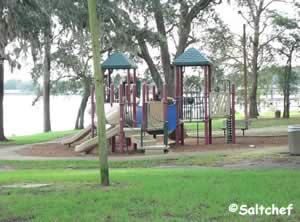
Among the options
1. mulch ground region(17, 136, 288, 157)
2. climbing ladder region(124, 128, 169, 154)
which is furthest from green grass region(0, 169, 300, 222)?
mulch ground region(17, 136, 288, 157)

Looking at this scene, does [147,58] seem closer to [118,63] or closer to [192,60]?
[118,63]

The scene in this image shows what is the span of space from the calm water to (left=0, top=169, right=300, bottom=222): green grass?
110 feet

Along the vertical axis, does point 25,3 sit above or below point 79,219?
above

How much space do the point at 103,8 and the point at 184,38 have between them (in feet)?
39.3

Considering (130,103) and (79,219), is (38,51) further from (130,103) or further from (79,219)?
(79,219)

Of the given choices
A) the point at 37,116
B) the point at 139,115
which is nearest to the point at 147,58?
the point at 139,115

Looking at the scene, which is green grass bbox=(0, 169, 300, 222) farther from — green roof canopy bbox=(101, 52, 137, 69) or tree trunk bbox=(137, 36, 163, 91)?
Answer: tree trunk bbox=(137, 36, 163, 91)

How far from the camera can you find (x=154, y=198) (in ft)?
26.3

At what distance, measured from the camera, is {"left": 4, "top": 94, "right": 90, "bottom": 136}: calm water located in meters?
52.4

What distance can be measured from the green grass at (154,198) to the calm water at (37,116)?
110ft

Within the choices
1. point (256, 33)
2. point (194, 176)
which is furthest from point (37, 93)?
point (194, 176)

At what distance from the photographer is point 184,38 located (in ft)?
100.0

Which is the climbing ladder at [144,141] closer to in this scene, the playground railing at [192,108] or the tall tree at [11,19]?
the playground railing at [192,108]

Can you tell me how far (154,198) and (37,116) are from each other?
6587cm
